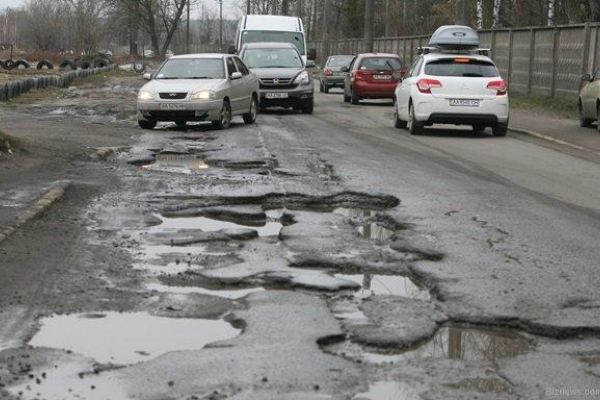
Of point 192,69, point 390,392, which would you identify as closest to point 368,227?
point 390,392

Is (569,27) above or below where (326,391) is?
above

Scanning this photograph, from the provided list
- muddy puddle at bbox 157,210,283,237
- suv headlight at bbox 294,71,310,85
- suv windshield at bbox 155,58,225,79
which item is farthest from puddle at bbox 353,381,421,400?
suv headlight at bbox 294,71,310,85

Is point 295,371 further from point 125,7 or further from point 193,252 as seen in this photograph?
point 125,7

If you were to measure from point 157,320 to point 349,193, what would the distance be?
508 cm

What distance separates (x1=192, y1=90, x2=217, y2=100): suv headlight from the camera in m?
18.5

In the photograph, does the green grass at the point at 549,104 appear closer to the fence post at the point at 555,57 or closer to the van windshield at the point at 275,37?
the fence post at the point at 555,57

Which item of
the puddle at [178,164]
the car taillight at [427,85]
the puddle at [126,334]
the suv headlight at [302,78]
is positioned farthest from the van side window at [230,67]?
the puddle at [126,334]

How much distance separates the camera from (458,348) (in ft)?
16.7

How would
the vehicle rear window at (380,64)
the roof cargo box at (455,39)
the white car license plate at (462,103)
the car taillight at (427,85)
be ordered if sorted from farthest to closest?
1. the vehicle rear window at (380,64)
2. the roof cargo box at (455,39)
3. the car taillight at (427,85)
4. the white car license plate at (462,103)

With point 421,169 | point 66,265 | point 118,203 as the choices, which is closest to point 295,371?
point 66,265

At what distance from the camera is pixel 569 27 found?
2817cm

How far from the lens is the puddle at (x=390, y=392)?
4305 mm

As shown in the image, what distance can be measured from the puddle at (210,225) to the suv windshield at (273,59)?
16656mm

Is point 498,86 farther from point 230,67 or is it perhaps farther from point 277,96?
point 277,96
